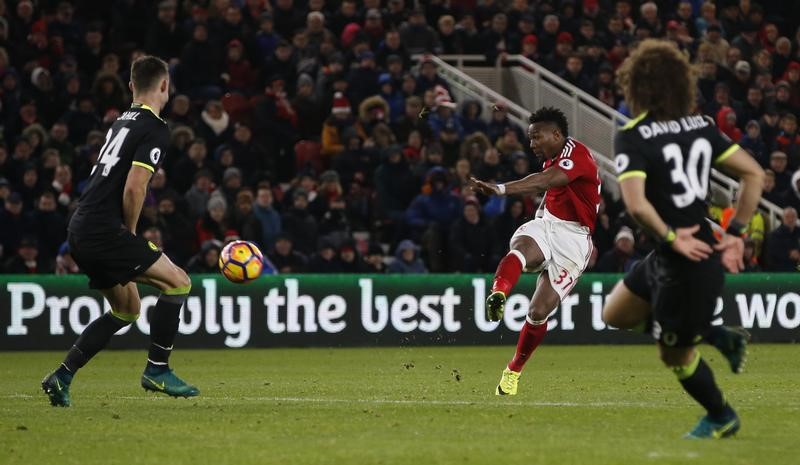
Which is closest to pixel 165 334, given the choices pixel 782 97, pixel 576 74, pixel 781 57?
pixel 576 74

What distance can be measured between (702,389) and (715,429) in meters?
0.25

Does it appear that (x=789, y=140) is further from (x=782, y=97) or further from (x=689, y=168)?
(x=689, y=168)

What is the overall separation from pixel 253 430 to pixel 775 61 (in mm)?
19224

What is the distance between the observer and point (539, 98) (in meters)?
24.0

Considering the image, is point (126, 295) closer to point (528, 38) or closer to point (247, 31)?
point (247, 31)

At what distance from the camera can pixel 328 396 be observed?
11.5 meters

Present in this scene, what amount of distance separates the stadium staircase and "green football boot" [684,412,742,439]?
570 inches

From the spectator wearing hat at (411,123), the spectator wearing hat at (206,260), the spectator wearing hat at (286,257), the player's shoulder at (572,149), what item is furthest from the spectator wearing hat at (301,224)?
the player's shoulder at (572,149)

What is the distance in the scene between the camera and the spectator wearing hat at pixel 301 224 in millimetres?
19984

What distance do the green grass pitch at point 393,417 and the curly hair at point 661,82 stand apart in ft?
6.05

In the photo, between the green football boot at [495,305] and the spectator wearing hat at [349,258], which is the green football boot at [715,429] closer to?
the green football boot at [495,305]

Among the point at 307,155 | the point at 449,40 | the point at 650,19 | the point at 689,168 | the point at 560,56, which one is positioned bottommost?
the point at 307,155

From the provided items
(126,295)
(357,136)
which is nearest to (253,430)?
(126,295)

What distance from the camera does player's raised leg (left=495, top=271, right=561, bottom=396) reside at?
1165 cm
